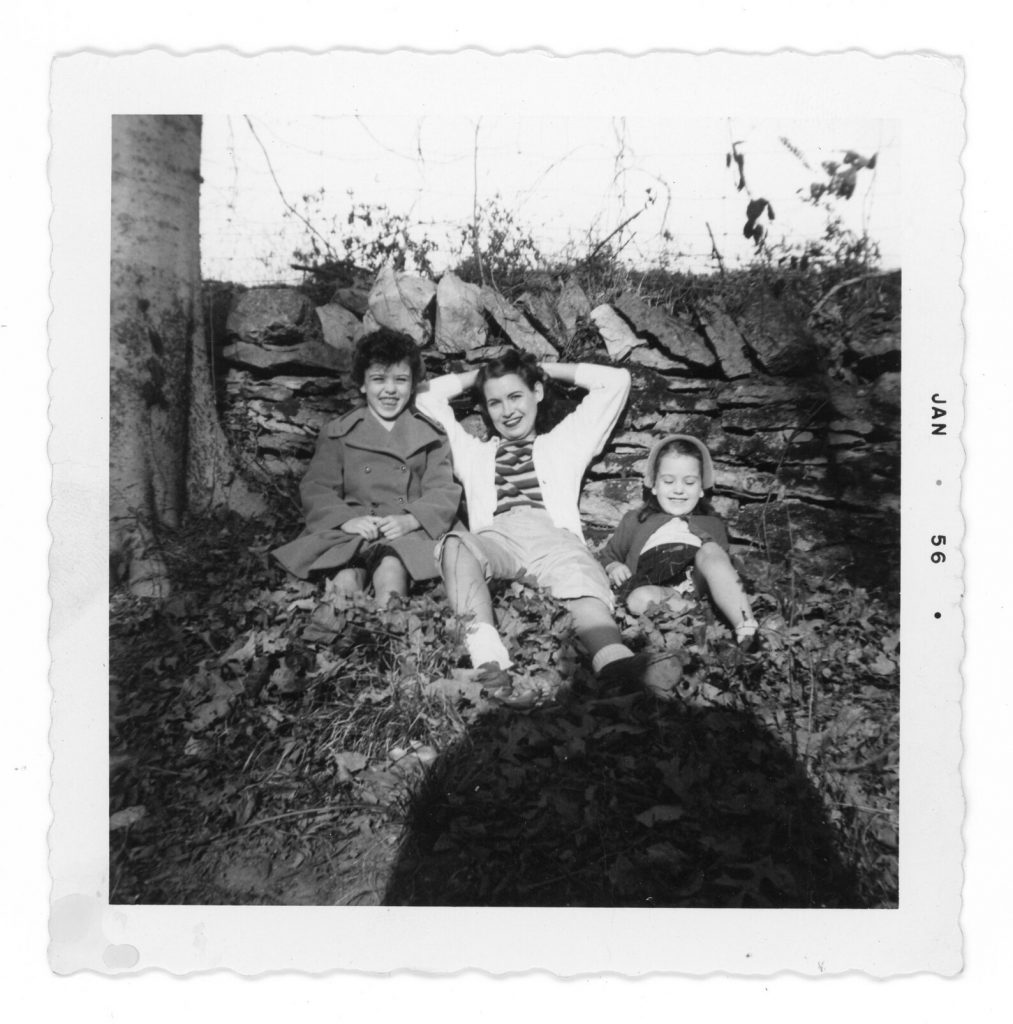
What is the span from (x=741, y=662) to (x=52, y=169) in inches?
140

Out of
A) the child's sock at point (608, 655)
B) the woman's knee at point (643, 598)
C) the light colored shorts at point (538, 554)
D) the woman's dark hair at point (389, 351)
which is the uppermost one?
the woman's dark hair at point (389, 351)

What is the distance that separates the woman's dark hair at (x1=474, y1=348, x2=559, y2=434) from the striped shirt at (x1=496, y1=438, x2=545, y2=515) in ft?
0.40

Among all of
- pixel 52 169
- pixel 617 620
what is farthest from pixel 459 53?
pixel 617 620

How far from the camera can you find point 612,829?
10.3ft

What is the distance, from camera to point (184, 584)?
3.47 m

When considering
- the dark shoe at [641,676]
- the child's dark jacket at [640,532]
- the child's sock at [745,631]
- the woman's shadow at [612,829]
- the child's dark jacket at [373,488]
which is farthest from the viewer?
the child's dark jacket at [640,532]

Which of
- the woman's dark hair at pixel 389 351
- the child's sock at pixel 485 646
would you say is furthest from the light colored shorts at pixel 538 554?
the woman's dark hair at pixel 389 351

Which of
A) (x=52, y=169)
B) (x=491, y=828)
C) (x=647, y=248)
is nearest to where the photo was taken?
(x=491, y=828)

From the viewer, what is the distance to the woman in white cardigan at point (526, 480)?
11.3ft

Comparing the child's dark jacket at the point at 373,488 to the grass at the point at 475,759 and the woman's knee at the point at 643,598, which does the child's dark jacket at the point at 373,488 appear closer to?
the grass at the point at 475,759

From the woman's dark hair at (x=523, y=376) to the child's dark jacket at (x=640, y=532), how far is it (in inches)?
23.1

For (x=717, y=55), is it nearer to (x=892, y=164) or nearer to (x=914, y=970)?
(x=892, y=164)

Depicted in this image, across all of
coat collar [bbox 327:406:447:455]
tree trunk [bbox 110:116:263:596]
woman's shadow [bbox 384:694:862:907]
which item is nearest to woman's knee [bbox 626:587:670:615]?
woman's shadow [bbox 384:694:862:907]

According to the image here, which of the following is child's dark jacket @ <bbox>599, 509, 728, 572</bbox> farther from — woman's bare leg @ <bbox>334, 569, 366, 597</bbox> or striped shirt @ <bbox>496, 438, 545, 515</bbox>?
woman's bare leg @ <bbox>334, 569, 366, 597</bbox>
